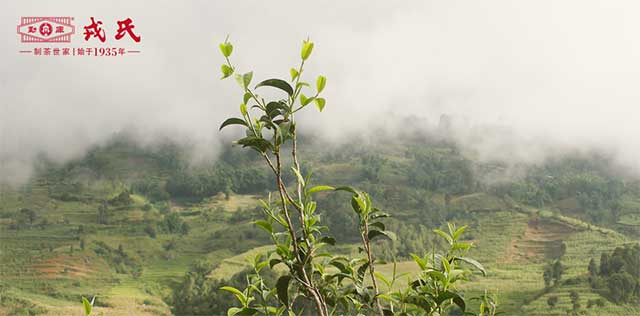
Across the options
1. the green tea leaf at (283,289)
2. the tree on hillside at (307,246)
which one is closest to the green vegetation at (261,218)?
the tree on hillside at (307,246)

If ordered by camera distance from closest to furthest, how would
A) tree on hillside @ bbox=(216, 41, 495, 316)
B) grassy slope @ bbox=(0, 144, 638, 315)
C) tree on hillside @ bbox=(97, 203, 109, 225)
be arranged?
tree on hillside @ bbox=(216, 41, 495, 316), grassy slope @ bbox=(0, 144, 638, 315), tree on hillside @ bbox=(97, 203, 109, 225)

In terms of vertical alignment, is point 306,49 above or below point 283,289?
above

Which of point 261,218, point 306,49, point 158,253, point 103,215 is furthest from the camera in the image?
point 261,218

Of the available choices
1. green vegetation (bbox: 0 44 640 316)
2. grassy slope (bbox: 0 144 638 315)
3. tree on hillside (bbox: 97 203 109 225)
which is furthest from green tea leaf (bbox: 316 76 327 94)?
tree on hillside (bbox: 97 203 109 225)

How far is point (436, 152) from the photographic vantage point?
34438 millimetres

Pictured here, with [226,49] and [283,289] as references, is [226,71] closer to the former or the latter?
[226,49]

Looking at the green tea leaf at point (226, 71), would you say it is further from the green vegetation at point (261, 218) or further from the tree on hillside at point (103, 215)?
the tree on hillside at point (103, 215)

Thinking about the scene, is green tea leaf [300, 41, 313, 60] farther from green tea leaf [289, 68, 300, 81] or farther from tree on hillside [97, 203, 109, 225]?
tree on hillside [97, 203, 109, 225]

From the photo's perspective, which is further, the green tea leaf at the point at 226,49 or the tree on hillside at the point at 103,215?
the tree on hillside at the point at 103,215

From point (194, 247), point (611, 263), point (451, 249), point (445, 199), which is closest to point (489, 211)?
point (445, 199)

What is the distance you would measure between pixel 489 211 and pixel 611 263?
966 centimetres

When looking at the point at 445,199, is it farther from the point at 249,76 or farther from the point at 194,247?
the point at 249,76

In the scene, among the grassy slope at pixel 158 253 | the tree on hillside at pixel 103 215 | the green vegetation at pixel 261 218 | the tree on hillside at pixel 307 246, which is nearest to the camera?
the tree on hillside at pixel 307 246

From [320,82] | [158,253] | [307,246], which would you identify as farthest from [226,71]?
[158,253]
